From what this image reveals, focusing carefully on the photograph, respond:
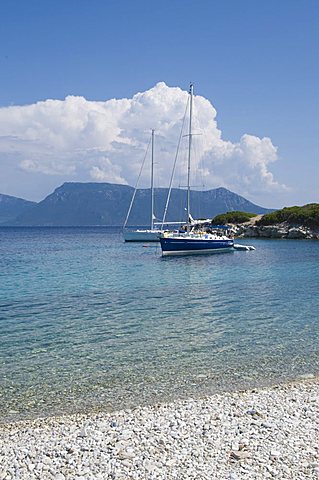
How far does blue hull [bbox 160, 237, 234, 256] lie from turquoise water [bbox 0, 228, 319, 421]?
20.0 metres

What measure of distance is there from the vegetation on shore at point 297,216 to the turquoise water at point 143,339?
64.4 metres

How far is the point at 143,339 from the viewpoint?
1717 centimetres

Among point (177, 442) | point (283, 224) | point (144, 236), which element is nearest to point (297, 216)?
point (283, 224)

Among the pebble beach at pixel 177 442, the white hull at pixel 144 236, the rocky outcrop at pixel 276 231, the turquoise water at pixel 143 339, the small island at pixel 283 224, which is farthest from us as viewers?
the small island at pixel 283 224

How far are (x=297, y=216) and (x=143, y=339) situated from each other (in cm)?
8710

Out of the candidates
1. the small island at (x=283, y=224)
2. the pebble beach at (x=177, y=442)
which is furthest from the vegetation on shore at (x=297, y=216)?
the pebble beach at (x=177, y=442)

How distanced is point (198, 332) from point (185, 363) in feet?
13.4

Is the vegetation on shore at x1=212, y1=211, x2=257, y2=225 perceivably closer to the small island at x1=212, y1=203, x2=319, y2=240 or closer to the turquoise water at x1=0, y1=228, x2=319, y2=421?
the small island at x1=212, y1=203, x2=319, y2=240

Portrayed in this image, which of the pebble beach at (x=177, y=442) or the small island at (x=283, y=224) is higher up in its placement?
the small island at (x=283, y=224)

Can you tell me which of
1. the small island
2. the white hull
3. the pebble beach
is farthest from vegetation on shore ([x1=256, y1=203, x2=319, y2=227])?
the pebble beach

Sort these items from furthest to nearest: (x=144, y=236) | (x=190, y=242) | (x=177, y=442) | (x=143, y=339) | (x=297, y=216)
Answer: (x=297, y=216) < (x=144, y=236) < (x=190, y=242) < (x=143, y=339) < (x=177, y=442)

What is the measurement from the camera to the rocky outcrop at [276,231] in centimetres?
9369

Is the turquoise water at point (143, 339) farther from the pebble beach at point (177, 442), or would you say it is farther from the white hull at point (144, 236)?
the white hull at point (144, 236)

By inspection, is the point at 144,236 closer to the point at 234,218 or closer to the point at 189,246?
the point at 189,246
